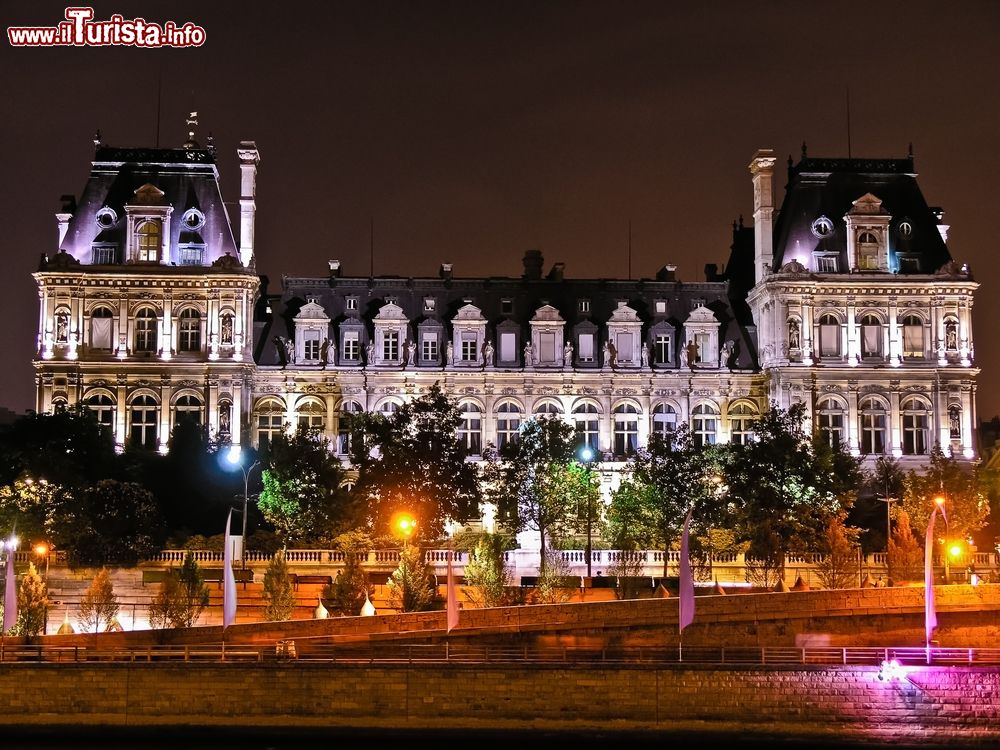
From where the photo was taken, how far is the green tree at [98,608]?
5888 cm

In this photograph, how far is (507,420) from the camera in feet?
301

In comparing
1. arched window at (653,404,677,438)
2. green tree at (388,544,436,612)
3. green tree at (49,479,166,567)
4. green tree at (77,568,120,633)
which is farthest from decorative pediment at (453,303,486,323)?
green tree at (77,568,120,633)

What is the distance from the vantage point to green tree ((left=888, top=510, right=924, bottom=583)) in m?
67.6

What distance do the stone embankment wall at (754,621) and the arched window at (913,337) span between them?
35.8 metres

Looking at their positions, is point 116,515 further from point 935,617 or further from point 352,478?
point 935,617

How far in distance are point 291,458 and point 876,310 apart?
3496 cm

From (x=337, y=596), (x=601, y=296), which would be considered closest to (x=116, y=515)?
(x=337, y=596)

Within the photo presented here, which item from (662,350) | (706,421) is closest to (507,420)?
(662,350)

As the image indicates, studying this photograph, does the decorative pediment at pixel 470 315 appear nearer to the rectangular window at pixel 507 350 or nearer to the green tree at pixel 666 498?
the rectangular window at pixel 507 350

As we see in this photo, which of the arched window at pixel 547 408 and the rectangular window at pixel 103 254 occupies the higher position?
the rectangular window at pixel 103 254

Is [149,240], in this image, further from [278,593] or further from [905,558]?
[905,558]

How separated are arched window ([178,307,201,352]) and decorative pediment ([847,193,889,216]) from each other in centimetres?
3722

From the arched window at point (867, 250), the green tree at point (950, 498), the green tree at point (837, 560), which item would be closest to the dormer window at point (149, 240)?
the arched window at point (867, 250)

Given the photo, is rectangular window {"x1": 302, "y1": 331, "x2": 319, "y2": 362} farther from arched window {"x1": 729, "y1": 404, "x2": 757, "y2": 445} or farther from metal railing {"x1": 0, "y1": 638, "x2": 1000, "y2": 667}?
metal railing {"x1": 0, "y1": 638, "x2": 1000, "y2": 667}
